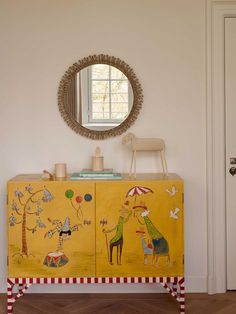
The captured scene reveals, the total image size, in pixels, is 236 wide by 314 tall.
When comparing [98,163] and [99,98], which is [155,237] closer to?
[98,163]

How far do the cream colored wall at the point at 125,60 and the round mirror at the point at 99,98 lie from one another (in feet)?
0.20

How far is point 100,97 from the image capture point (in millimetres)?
3357

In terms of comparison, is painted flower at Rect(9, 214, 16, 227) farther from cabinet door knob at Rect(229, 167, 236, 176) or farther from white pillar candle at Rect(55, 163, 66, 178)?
cabinet door knob at Rect(229, 167, 236, 176)

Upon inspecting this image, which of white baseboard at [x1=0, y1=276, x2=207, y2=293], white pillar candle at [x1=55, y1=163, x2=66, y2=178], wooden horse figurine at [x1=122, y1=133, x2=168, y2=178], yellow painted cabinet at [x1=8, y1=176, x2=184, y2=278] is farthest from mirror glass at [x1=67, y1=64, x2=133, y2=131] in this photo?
white baseboard at [x1=0, y1=276, x2=207, y2=293]

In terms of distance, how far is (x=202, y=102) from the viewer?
3354mm

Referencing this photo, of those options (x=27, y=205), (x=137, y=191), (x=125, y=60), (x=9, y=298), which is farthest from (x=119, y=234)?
(x=125, y=60)

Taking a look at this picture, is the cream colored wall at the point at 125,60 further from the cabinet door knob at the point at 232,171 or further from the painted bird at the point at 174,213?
the painted bird at the point at 174,213

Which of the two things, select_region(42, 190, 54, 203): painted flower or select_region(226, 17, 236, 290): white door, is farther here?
select_region(226, 17, 236, 290): white door

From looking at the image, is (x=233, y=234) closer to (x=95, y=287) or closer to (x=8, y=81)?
(x=95, y=287)

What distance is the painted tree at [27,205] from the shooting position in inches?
116

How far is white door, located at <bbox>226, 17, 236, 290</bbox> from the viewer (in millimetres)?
3346

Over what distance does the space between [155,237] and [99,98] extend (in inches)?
42.9

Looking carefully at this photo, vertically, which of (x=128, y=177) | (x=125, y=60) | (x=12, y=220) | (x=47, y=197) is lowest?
(x=12, y=220)

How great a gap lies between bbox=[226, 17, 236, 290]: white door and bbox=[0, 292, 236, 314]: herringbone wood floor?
262mm
